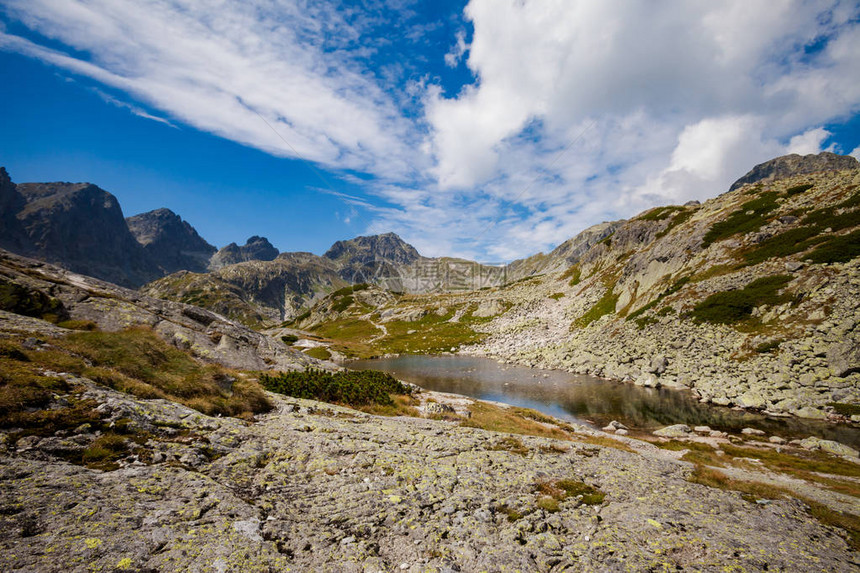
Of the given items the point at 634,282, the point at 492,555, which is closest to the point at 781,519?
the point at 492,555

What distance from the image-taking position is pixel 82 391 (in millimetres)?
10875

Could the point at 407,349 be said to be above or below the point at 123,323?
below

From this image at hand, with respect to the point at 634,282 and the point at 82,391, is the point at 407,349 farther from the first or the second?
the point at 82,391

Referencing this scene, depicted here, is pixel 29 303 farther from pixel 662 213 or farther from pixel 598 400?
pixel 662 213

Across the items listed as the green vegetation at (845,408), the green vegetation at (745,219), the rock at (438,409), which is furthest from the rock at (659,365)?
the green vegetation at (745,219)

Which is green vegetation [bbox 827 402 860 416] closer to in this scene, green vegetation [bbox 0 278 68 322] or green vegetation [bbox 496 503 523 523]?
green vegetation [bbox 496 503 523 523]

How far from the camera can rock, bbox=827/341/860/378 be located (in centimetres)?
3125

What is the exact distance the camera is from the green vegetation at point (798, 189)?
6862cm

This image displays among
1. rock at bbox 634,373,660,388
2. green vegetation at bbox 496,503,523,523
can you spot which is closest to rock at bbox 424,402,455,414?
green vegetation at bbox 496,503,523,523

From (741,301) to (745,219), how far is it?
3508 cm

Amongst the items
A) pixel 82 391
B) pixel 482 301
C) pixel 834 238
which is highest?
pixel 834 238

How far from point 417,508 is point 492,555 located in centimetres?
268

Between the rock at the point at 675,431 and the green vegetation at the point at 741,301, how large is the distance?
88.5 ft

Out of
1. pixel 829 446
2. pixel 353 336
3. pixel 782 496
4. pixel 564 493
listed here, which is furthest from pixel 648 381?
pixel 353 336
